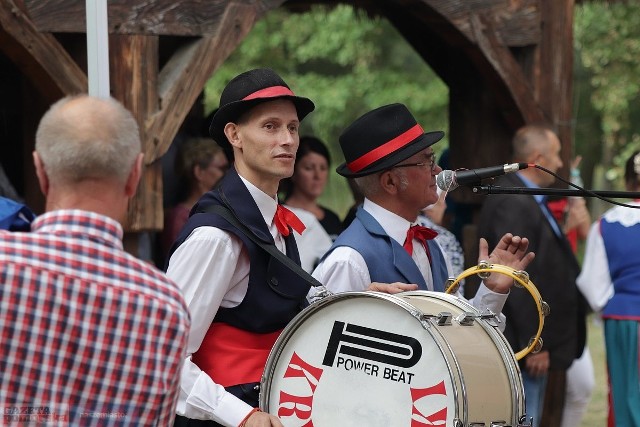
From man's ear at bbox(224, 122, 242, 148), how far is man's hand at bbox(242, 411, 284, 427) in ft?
2.71

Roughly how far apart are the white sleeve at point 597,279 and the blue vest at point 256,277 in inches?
121

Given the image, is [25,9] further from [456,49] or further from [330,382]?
[456,49]

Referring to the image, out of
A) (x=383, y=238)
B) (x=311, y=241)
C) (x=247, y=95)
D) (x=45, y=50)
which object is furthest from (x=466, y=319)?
(x=311, y=241)

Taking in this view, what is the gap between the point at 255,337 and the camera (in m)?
3.40

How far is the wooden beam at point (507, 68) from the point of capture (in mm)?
6918

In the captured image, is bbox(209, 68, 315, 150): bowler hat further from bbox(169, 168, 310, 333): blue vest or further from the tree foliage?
the tree foliage

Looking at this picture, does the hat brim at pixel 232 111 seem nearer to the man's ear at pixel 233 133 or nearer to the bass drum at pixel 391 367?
the man's ear at pixel 233 133

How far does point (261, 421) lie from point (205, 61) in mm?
2760

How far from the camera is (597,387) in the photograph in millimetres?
10055

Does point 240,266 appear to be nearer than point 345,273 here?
Yes

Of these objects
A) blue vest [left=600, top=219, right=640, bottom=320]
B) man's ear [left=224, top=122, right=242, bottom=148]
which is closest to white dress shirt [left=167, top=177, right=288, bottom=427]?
man's ear [left=224, top=122, right=242, bottom=148]

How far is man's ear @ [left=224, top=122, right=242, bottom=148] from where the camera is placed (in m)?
3.57

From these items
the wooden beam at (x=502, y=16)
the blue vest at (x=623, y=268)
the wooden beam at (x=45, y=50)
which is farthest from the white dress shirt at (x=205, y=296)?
the wooden beam at (x=502, y=16)

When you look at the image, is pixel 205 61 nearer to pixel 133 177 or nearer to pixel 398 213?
pixel 398 213
